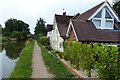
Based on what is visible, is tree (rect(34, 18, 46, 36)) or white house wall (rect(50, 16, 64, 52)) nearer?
white house wall (rect(50, 16, 64, 52))

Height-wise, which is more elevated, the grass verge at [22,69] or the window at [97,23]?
the window at [97,23]

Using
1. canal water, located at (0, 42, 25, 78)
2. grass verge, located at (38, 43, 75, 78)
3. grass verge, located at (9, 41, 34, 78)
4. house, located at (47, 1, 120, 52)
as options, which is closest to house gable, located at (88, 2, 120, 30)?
house, located at (47, 1, 120, 52)

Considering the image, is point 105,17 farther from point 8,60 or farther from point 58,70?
point 8,60

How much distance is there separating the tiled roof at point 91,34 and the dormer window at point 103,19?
86.0 inches

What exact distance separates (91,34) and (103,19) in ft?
15.8

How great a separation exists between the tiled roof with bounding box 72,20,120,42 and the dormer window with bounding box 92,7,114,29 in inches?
86.0

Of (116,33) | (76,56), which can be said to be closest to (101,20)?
(116,33)

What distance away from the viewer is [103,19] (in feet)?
54.1

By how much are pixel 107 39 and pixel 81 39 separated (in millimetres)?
2750

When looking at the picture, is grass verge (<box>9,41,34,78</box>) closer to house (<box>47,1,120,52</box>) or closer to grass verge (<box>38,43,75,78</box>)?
grass verge (<box>38,43,75,78</box>)

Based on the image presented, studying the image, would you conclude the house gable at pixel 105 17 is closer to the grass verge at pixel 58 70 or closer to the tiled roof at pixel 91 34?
the tiled roof at pixel 91 34

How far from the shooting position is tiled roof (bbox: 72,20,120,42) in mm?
12091

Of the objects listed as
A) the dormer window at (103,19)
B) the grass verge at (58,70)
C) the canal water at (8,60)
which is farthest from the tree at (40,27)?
the grass verge at (58,70)

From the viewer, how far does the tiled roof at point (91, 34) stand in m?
12.1
